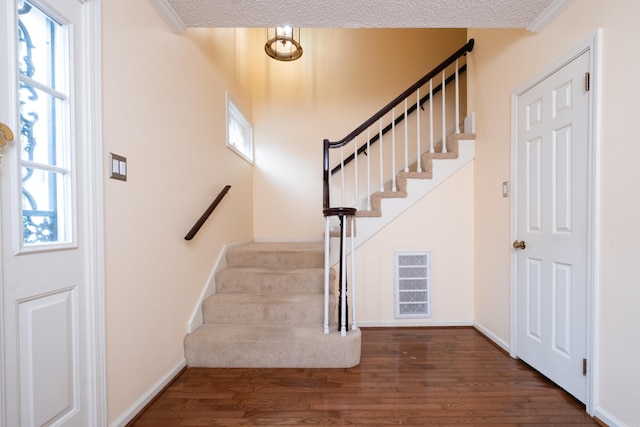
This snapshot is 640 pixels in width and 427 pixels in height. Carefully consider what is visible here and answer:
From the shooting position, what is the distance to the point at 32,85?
110 cm

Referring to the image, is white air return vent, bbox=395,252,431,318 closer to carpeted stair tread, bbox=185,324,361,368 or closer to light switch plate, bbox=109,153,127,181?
carpeted stair tread, bbox=185,324,361,368

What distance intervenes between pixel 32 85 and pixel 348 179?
10.9 ft

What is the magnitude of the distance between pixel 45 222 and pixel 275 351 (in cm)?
156

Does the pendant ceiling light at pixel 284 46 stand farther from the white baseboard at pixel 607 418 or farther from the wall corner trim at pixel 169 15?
the white baseboard at pixel 607 418

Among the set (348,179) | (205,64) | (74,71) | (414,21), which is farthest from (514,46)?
(74,71)

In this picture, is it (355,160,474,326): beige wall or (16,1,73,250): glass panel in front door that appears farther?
(355,160,474,326): beige wall

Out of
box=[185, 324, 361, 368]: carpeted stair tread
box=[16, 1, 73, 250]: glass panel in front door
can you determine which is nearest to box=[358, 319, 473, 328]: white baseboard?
box=[185, 324, 361, 368]: carpeted stair tread

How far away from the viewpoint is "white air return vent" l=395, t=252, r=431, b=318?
2893mm

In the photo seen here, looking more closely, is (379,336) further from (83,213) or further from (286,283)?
(83,213)

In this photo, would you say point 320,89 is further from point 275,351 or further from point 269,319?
point 275,351

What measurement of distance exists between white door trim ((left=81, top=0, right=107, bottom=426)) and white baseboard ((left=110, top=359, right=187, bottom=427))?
0.14 metres

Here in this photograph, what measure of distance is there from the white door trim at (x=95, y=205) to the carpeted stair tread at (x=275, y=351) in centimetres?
76

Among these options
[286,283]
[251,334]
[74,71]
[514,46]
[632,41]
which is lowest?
[251,334]

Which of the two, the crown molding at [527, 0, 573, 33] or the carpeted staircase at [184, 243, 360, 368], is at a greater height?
the crown molding at [527, 0, 573, 33]
